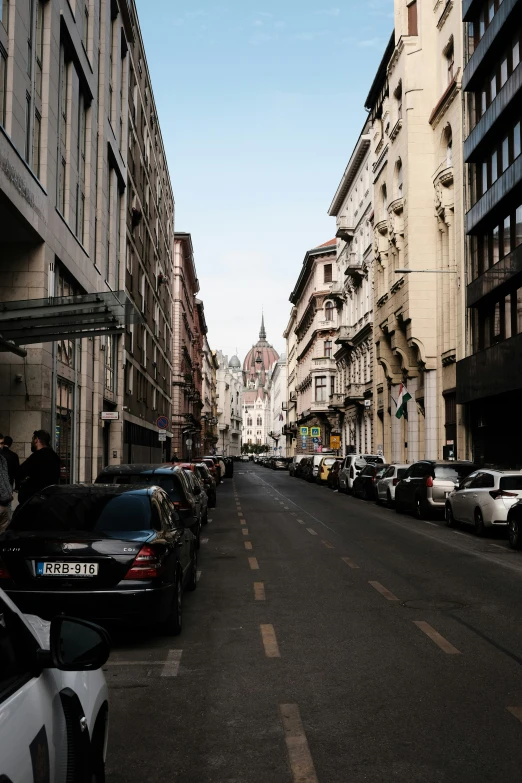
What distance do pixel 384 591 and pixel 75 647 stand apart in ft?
28.4

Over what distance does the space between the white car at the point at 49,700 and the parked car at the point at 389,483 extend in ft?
87.2

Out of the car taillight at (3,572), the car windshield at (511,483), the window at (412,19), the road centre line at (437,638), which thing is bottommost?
the road centre line at (437,638)

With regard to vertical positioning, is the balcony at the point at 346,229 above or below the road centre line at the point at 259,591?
above

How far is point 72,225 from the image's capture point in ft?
85.8

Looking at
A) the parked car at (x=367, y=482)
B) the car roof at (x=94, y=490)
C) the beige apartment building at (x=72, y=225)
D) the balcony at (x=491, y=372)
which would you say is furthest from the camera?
the parked car at (x=367, y=482)

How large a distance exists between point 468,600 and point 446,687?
416 cm

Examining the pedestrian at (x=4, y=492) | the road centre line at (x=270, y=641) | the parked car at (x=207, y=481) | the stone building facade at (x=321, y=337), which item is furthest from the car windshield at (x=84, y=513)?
the stone building facade at (x=321, y=337)

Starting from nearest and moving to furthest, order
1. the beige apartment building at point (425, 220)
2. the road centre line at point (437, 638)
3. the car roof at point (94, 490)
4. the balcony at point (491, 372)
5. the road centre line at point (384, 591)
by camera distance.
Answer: the road centre line at point (437, 638), the car roof at point (94, 490), the road centre line at point (384, 591), the balcony at point (491, 372), the beige apartment building at point (425, 220)

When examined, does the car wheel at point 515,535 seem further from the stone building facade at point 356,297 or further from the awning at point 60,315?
the stone building facade at point 356,297

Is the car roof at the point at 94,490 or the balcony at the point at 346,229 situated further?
the balcony at the point at 346,229

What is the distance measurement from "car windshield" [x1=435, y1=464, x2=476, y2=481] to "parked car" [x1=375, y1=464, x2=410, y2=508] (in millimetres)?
4857

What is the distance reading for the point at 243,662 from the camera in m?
7.40

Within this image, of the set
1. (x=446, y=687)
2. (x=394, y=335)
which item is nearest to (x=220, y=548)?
(x=446, y=687)

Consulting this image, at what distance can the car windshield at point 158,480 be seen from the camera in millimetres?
13180
